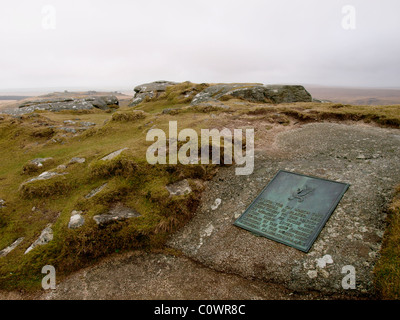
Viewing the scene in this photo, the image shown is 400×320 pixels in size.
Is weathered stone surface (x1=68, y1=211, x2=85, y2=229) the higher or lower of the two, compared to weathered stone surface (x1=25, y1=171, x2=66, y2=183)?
lower

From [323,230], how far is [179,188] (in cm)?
458

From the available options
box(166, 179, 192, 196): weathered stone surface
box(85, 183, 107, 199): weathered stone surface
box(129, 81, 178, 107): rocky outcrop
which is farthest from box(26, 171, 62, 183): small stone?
box(129, 81, 178, 107): rocky outcrop

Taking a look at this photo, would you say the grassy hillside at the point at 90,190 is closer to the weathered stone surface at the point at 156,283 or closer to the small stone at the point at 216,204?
the weathered stone surface at the point at 156,283

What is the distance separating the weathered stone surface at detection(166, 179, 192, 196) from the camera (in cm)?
832

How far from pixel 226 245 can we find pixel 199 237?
0.88m

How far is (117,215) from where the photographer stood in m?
7.54

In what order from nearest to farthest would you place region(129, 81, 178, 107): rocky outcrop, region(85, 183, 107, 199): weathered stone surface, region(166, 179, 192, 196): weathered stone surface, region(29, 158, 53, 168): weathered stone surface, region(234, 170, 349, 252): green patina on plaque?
Result: region(234, 170, 349, 252): green patina on plaque, region(166, 179, 192, 196): weathered stone surface, region(85, 183, 107, 199): weathered stone surface, region(29, 158, 53, 168): weathered stone surface, region(129, 81, 178, 107): rocky outcrop

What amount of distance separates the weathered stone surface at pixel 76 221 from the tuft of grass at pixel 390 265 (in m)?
7.45

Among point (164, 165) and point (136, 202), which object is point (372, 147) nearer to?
point (164, 165)

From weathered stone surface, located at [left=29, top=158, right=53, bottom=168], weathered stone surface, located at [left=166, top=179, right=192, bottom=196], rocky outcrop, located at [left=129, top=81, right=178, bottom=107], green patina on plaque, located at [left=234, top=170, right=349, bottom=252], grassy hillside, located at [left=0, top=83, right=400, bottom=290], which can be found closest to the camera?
green patina on plaque, located at [left=234, top=170, right=349, bottom=252]

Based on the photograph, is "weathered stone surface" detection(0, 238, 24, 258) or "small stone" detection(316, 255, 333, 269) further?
"weathered stone surface" detection(0, 238, 24, 258)

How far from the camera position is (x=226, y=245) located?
679cm

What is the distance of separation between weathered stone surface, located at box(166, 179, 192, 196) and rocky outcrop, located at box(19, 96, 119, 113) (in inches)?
796

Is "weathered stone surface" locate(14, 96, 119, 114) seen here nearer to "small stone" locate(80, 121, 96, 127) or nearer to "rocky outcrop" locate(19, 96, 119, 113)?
"rocky outcrop" locate(19, 96, 119, 113)
